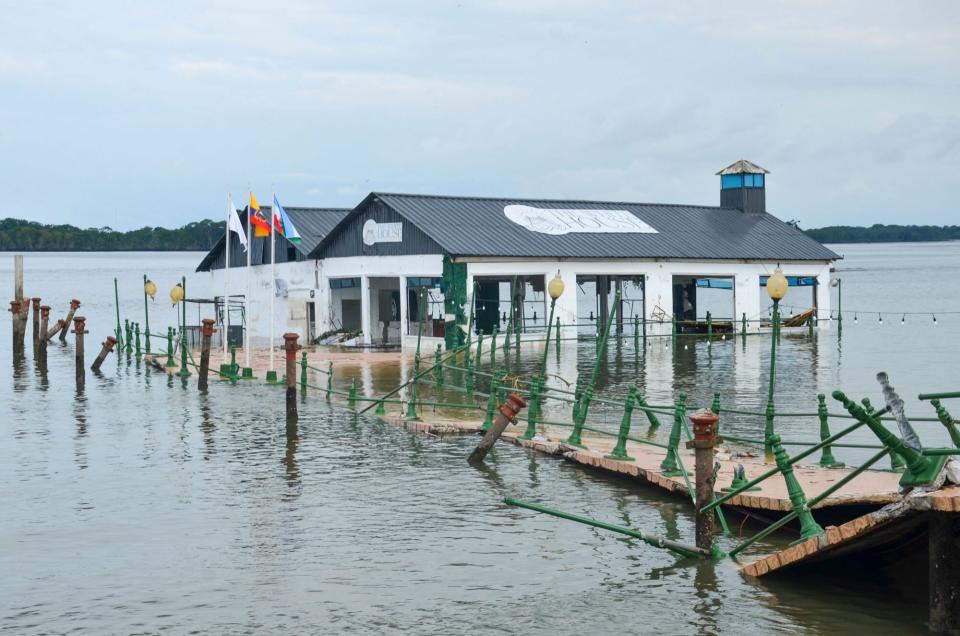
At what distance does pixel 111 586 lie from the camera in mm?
14836

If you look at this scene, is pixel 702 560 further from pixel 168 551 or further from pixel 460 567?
pixel 168 551

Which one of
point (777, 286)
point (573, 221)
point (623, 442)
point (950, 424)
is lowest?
point (623, 442)

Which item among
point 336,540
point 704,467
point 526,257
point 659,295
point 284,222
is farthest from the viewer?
point 659,295

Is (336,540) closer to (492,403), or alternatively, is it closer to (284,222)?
(492,403)

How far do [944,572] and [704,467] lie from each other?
324 cm

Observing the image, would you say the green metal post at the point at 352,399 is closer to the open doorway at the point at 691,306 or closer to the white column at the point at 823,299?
the open doorway at the point at 691,306

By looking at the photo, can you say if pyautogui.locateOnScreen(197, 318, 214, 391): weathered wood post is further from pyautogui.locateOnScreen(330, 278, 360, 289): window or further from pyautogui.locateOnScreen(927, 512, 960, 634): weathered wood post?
pyautogui.locateOnScreen(927, 512, 960, 634): weathered wood post

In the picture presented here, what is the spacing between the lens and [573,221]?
51.9 m

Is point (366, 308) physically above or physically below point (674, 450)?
above

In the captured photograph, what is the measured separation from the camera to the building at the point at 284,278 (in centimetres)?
5097

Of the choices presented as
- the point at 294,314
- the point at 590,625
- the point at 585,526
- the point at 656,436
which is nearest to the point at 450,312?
the point at 294,314

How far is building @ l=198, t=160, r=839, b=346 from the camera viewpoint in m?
46.0

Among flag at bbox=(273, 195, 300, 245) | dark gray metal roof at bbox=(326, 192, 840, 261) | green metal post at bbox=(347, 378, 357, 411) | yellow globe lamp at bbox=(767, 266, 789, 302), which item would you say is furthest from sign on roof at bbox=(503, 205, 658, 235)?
yellow globe lamp at bbox=(767, 266, 789, 302)

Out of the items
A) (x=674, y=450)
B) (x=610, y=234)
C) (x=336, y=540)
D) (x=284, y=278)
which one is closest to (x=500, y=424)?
(x=674, y=450)
